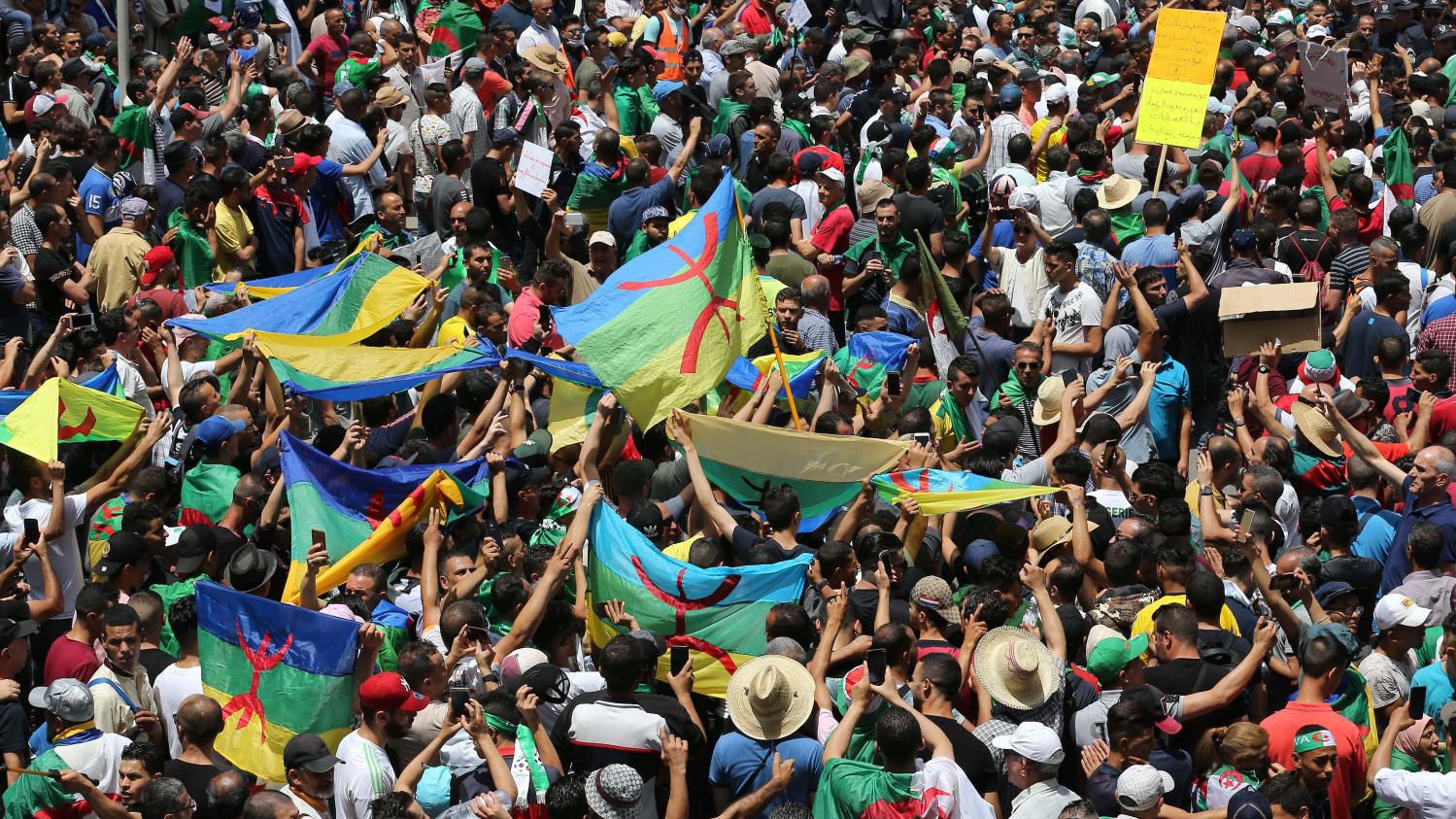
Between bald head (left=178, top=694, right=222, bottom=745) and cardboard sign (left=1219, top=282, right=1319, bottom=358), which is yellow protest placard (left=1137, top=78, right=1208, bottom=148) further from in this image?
bald head (left=178, top=694, right=222, bottom=745)

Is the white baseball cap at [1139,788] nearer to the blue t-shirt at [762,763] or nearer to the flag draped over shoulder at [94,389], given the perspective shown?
the blue t-shirt at [762,763]

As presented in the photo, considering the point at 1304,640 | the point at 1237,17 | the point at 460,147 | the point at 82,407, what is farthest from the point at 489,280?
the point at 1237,17

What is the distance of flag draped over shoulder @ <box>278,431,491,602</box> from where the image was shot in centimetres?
965

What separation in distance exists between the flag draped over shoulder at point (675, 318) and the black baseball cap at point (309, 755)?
3056 mm

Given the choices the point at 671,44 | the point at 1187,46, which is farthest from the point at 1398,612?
the point at 671,44

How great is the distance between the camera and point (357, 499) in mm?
9914

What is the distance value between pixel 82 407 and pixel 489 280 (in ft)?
11.3

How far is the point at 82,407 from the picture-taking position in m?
10.3

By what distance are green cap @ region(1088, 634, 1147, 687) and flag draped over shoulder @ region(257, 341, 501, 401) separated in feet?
13.7

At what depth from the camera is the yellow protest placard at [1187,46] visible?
48.0 ft

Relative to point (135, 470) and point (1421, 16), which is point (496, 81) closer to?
point (135, 470)

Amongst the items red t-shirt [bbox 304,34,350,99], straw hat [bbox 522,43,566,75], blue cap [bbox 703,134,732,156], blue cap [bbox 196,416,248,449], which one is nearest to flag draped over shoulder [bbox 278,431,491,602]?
blue cap [bbox 196,416,248,449]

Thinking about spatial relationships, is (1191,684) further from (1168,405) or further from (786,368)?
(1168,405)

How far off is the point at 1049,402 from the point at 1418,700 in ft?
12.0
